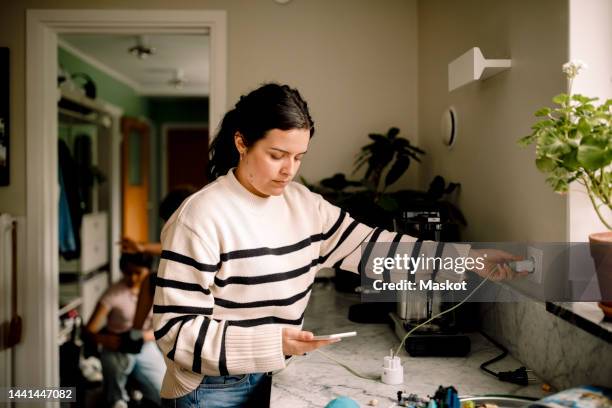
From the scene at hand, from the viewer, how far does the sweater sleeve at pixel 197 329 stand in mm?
1056

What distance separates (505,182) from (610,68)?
435 mm

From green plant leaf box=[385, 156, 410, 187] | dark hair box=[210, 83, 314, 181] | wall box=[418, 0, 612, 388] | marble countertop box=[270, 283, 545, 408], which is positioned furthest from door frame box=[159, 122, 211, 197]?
dark hair box=[210, 83, 314, 181]

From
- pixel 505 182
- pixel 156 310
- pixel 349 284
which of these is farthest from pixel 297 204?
pixel 349 284

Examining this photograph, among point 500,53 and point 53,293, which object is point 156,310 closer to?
point 500,53

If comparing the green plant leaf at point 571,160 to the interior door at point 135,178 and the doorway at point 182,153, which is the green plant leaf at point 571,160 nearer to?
the interior door at point 135,178

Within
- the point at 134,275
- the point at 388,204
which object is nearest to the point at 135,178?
the point at 134,275

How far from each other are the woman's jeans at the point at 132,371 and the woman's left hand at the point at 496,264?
2.07 m

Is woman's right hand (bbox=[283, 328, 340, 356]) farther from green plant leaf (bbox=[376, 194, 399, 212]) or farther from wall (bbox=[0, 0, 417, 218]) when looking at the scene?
wall (bbox=[0, 0, 417, 218])

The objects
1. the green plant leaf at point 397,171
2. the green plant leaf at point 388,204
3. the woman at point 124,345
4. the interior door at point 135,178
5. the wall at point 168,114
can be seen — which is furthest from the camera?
the wall at point 168,114

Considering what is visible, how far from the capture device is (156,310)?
1079 millimetres

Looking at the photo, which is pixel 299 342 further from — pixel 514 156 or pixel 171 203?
pixel 171 203

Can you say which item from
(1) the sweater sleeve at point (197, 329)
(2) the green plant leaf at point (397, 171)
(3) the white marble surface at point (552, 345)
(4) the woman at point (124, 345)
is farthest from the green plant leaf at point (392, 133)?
(4) the woman at point (124, 345)

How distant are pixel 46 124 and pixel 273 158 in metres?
1.76

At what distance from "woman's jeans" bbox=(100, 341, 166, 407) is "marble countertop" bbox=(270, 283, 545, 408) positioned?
61.0 inches
